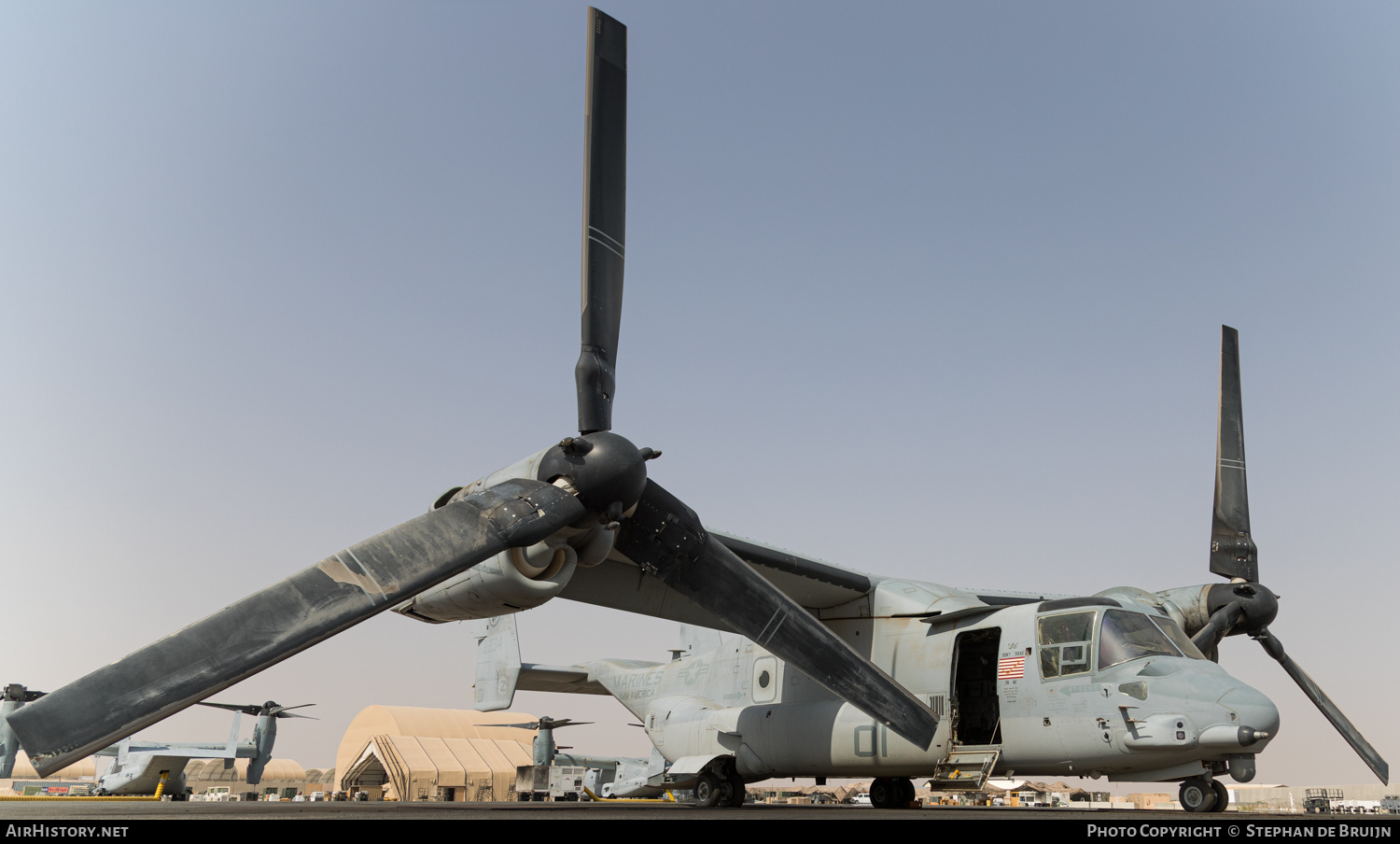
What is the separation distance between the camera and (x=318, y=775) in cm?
9288

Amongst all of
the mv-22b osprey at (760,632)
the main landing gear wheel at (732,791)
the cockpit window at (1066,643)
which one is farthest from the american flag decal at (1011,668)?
the main landing gear wheel at (732,791)

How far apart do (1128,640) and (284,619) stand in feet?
31.7

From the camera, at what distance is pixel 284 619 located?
25.5 ft

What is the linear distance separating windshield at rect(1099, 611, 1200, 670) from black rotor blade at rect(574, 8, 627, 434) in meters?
6.80

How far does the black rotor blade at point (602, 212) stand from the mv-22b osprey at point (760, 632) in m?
0.02

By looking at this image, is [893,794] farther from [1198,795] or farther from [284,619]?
[284,619]

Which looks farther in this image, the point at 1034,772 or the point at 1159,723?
the point at 1034,772

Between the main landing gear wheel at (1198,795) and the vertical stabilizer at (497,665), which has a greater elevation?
the vertical stabilizer at (497,665)

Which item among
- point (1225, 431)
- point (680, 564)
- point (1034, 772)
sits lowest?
point (1034, 772)

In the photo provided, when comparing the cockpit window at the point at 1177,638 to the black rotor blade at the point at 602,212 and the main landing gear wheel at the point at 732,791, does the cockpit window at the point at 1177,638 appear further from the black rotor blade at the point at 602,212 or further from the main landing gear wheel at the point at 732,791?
the black rotor blade at the point at 602,212

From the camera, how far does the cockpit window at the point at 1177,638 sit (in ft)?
38.3
